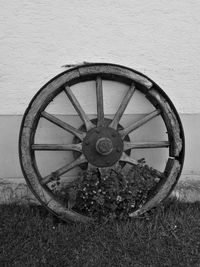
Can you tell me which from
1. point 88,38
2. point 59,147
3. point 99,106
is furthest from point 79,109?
point 88,38

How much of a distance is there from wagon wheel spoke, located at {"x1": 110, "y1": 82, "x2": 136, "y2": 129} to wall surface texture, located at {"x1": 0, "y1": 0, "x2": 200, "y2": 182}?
0.86 feet

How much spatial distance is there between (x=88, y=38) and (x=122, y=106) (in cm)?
76

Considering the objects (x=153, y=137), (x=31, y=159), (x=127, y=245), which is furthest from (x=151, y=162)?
(x=31, y=159)

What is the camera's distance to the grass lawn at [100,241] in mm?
2723

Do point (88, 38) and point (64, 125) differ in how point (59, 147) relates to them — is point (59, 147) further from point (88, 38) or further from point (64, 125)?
point (88, 38)

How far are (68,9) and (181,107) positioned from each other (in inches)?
61.0

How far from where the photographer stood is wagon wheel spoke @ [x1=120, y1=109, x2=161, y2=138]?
330 cm

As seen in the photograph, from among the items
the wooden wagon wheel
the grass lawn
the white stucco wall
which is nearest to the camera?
the grass lawn

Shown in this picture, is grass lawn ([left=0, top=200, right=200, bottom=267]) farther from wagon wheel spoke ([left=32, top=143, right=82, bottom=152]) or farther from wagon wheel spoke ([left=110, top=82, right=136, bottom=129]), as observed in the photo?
wagon wheel spoke ([left=110, top=82, right=136, bottom=129])

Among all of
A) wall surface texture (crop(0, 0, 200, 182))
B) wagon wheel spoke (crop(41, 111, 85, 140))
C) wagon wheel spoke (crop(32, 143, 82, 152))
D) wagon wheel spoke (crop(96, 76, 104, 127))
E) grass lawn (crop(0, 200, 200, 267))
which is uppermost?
wall surface texture (crop(0, 0, 200, 182))

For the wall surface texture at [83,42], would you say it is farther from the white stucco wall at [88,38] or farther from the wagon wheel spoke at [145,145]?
the wagon wheel spoke at [145,145]

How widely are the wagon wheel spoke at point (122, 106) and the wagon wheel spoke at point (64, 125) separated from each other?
0.33 metres

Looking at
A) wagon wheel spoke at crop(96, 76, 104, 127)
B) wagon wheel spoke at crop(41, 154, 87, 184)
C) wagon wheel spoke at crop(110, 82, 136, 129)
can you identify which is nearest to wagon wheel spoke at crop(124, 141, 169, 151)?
wagon wheel spoke at crop(110, 82, 136, 129)

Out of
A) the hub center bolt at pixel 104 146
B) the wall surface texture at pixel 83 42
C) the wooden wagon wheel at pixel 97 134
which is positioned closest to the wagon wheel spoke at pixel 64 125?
the wooden wagon wheel at pixel 97 134
